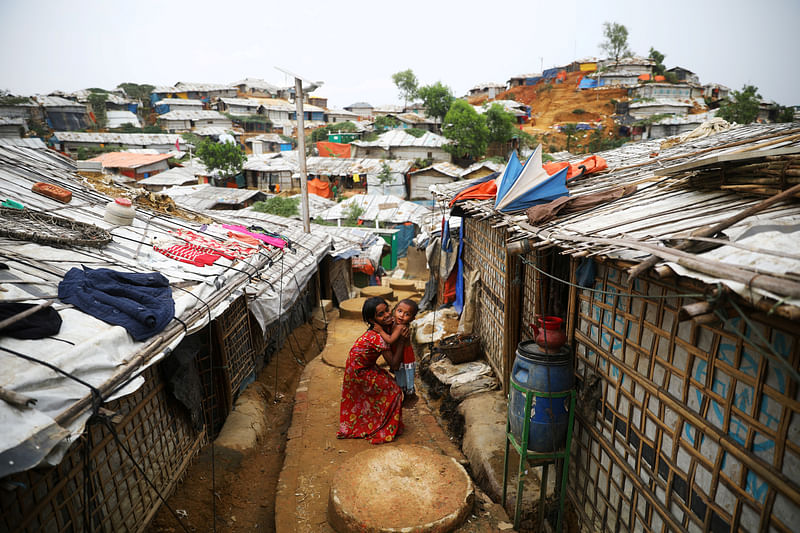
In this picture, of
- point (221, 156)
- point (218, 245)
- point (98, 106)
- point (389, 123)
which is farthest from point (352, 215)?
point (98, 106)

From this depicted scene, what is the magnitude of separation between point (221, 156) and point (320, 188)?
8798 millimetres

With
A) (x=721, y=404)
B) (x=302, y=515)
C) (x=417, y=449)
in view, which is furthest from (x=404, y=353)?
(x=721, y=404)

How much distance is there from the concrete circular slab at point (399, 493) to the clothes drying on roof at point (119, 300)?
262cm

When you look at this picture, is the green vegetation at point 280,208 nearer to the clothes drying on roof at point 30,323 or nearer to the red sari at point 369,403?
the red sari at point 369,403

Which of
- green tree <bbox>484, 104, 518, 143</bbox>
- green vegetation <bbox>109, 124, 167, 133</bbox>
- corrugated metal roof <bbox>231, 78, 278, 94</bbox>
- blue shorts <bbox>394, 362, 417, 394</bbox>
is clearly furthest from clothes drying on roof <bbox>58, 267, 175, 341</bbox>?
corrugated metal roof <bbox>231, 78, 278, 94</bbox>

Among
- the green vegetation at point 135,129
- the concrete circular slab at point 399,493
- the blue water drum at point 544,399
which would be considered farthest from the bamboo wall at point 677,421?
the green vegetation at point 135,129

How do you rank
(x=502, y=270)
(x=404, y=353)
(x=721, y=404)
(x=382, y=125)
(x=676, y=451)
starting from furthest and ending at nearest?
(x=382, y=125), (x=502, y=270), (x=404, y=353), (x=676, y=451), (x=721, y=404)

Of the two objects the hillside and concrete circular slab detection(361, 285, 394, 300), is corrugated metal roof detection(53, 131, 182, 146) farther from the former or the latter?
concrete circular slab detection(361, 285, 394, 300)

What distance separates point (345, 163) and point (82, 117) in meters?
35.5

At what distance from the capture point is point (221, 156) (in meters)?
37.2

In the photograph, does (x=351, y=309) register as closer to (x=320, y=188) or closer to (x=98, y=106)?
(x=320, y=188)

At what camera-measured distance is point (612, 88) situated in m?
52.0

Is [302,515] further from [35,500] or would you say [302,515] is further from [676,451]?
[676,451]

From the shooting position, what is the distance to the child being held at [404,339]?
5863mm
